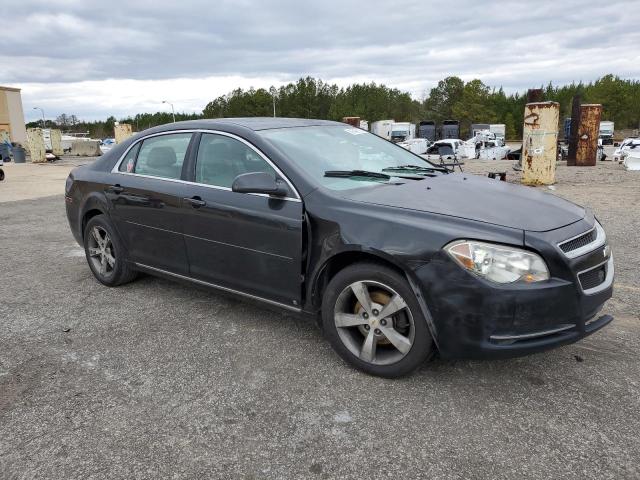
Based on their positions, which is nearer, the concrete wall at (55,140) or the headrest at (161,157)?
the headrest at (161,157)

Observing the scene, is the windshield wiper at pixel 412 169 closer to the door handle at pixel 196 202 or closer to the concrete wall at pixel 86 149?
the door handle at pixel 196 202

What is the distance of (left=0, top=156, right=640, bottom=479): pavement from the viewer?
2426 millimetres

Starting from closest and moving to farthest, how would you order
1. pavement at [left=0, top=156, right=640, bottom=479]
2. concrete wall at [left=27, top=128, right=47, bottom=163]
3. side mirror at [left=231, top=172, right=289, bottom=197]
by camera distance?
pavement at [left=0, top=156, right=640, bottom=479], side mirror at [left=231, top=172, right=289, bottom=197], concrete wall at [left=27, top=128, right=47, bottom=163]

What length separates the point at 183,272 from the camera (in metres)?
4.19

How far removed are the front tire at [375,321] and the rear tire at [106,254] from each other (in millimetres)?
2386

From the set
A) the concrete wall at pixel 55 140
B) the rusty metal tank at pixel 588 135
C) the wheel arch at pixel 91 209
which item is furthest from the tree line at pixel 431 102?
the wheel arch at pixel 91 209

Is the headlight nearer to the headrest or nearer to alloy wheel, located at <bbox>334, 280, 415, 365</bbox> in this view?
alloy wheel, located at <bbox>334, 280, 415, 365</bbox>

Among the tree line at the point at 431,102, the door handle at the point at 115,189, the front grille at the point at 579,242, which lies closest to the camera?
the front grille at the point at 579,242

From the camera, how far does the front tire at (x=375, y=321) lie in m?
2.95

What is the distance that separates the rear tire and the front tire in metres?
2.39

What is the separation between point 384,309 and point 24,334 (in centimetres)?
283

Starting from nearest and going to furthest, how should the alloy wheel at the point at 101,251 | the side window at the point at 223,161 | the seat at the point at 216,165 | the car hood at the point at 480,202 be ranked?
1. the car hood at the point at 480,202
2. the side window at the point at 223,161
3. the seat at the point at 216,165
4. the alloy wheel at the point at 101,251

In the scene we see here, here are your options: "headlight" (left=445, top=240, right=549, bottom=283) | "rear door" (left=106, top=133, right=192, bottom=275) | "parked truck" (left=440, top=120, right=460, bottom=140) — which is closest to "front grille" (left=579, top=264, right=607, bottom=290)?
"headlight" (left=445, top=240, right=549, bottom=283)

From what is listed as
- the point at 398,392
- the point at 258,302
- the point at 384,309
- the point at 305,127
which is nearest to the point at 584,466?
the point at 398,392
